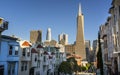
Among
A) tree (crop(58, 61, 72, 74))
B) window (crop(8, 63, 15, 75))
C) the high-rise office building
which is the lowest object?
tree (crop(58, 61, 72, 74))

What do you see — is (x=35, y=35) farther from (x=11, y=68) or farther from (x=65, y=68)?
(x=11, y=68)

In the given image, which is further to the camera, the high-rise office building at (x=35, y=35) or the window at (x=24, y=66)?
the high-rise office building at (x=35, y=35)

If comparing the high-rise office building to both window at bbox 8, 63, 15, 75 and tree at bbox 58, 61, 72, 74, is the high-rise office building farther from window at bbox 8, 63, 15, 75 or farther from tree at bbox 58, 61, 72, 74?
window at bbox 8, 63, 15, 75

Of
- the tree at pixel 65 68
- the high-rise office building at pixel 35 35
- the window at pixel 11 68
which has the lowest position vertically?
the tree at pixel 65 68

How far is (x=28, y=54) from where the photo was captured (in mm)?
47000

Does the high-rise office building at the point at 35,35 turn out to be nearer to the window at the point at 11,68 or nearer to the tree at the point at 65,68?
the tree at the point at 65,68

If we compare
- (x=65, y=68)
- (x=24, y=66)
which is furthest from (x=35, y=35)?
(x=24, y=66)

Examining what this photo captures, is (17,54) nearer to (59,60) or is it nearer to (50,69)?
(50,69)

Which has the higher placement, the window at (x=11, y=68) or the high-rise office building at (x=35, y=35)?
the high-rise office building at (x=35, y=35)

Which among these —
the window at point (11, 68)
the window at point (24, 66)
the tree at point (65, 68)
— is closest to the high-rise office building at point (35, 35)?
the tree at point (65, 68)

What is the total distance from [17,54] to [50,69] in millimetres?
29726

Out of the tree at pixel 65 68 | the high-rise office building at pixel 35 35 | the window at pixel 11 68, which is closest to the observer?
the window at pixel 11 68

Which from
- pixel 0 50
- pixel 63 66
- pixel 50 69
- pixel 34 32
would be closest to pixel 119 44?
pixel 0 50

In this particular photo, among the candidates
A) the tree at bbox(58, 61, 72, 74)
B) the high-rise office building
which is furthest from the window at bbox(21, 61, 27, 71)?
the high-rise office building
